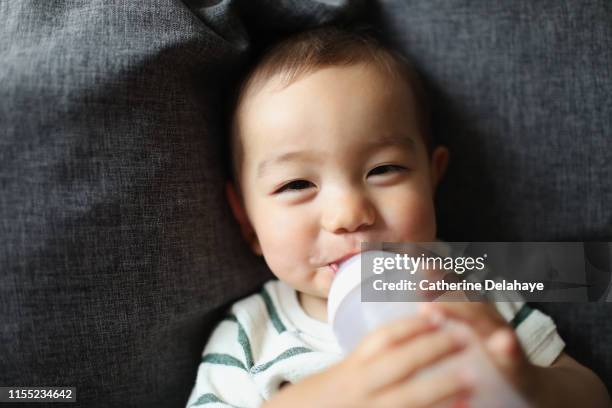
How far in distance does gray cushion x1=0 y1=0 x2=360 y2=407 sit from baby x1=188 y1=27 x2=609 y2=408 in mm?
85

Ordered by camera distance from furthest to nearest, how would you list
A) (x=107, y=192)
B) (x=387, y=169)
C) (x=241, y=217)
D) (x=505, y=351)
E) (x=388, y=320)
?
(x=241, y=217) → (x=387, y=169) → (x=107, y=192) → (x=388, y=320) → (x=505, y=351)

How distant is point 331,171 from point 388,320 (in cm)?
28

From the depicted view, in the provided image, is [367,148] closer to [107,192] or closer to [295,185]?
[295,185]

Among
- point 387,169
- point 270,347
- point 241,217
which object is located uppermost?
point 387,169

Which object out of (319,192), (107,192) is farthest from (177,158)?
(319,192)

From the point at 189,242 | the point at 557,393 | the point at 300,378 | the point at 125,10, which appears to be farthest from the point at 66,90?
the point at 557,393

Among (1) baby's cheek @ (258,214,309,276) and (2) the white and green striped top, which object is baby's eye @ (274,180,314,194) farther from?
(2) the white and green striped top

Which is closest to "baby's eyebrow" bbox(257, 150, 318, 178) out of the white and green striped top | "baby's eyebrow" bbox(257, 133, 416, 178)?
"baby's eyebrow" bbox(257, 133, 416, 178)

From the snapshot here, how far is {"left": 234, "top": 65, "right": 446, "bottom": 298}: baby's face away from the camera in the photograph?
0.90 meters

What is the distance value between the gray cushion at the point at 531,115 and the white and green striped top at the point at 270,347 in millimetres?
94

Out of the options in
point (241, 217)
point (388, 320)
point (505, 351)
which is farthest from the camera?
point (241, 217)

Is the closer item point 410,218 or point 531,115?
point 410,218

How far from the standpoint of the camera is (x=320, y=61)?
955 millimetres

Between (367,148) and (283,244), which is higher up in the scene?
(367,148)
